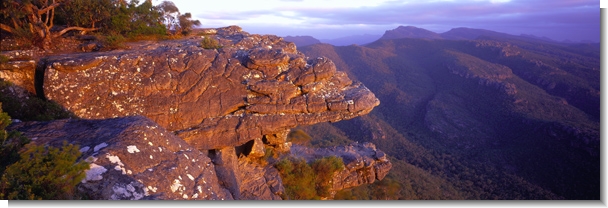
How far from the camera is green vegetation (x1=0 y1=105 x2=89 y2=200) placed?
505 cm

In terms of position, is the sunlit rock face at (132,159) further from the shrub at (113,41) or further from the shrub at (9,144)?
the shrub at (113,41)

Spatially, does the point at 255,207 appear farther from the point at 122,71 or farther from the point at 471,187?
the point at 471,187

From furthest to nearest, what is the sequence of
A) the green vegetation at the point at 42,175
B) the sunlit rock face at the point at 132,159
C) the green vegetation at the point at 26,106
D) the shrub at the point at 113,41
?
the shrub at the point at 113,41 → the green vegetation at the point at 26,106 → the sunlit rock face at the point at 132,159 → the green vegetation at the point at 42,175

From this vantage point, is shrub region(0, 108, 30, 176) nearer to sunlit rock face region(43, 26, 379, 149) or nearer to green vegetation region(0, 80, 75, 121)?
green vegetation region(0, 80, 75, 121)

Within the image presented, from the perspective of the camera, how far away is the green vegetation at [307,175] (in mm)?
20078

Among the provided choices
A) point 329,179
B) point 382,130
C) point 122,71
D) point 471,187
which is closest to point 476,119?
point 382,130

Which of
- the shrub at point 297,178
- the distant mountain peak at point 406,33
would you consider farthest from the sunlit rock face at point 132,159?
the distant mountain peak at point 406,33

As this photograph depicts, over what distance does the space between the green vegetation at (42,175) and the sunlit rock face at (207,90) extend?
6804 millimetres

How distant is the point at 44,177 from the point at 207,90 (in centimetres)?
814

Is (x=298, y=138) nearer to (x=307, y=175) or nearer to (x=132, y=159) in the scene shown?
(x=307, y=175)

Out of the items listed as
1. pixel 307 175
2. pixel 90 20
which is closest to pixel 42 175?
pixel 90 20

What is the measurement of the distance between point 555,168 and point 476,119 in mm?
31064

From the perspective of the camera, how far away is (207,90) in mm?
13148

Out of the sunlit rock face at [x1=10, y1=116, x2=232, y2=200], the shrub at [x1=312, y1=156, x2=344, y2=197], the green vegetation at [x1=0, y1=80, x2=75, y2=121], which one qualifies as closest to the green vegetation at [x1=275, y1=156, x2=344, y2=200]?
the shrub at [x1=312, y1=156, x2=344, y2=197]
